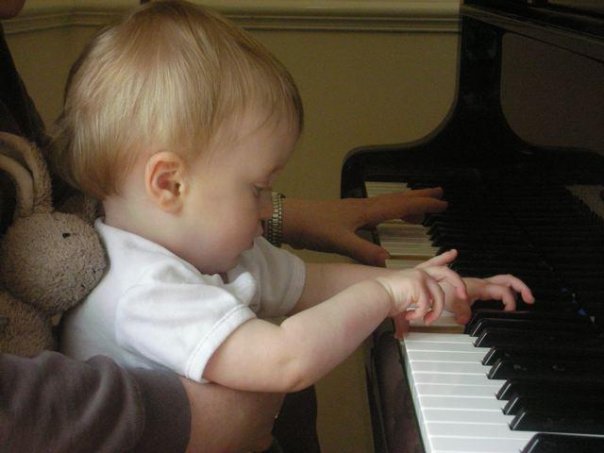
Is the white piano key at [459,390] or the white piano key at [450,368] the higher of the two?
the white piano key at [459,390]

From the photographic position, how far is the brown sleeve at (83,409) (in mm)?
718

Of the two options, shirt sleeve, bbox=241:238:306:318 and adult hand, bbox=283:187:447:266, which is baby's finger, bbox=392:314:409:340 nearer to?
shirt sleeve, bbox=241:238:306:318

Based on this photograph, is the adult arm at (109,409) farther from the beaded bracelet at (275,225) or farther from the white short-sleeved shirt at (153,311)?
the beaded bracelet at (275,225)

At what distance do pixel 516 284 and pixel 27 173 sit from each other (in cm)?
58

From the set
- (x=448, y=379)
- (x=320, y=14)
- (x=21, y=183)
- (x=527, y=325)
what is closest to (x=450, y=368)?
(x=448, y=379)

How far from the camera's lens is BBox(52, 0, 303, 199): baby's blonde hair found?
2.99 feet

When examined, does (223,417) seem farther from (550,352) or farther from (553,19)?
(553,19)

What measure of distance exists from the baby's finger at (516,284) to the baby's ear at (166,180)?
405 millimetres

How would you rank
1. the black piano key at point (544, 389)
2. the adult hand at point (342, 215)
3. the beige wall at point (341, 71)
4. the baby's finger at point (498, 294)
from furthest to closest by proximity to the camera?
the beige wall at point (341, 71) < the adult hand at point (342, 215) < the baby's finger at point (498, 294) < the black piano key at point (544, 389)

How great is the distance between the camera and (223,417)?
0.86 meters

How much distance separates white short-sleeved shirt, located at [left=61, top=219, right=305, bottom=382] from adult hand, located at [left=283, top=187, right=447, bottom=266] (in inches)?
14.6

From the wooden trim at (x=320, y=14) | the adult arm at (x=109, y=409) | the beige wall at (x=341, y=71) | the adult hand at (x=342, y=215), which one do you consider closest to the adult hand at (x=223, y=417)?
the adult arm at (x=109, y=409)

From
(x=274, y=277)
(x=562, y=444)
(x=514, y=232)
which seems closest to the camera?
(x=562, y=444)

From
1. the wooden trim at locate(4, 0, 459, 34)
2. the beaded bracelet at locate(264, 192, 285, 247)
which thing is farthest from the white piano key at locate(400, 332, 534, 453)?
the wooden trim at locate(4, 0, 459, 34)
